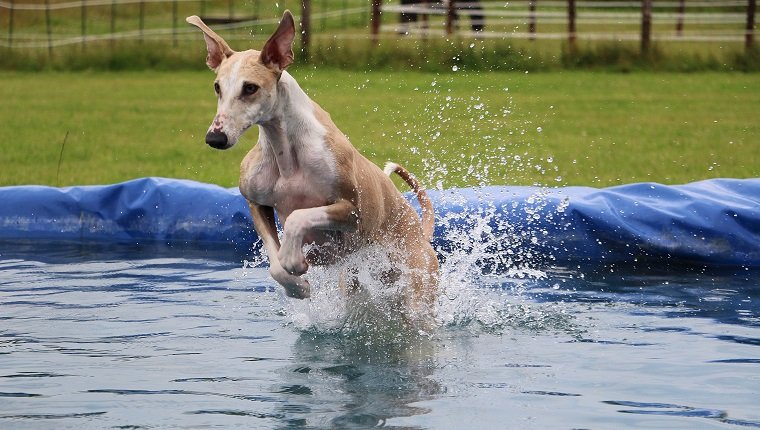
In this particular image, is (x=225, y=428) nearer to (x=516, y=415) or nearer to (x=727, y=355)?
(x=516, y=415)

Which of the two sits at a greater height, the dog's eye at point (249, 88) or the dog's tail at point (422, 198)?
the dog's eye at point (249, 88)

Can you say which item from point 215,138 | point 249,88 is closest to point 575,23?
point 249,88

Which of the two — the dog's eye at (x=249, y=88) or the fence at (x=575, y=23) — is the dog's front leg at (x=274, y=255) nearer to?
the dog's eye at (x=249, y=88)

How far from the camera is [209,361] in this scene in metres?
5.27

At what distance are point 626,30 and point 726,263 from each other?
17454 mm

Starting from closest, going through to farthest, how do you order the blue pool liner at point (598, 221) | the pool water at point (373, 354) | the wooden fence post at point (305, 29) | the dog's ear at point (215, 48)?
the pool water at point (373, 354) → the dog's ear at point (215, 48) → the blue pool liner at point (598, 221) → the wooden fence post at point (305, 29)

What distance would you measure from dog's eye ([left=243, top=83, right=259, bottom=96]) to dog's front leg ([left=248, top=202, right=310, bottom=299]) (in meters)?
0.79

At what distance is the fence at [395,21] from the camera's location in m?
20.2

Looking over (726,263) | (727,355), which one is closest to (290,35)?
(727,355)

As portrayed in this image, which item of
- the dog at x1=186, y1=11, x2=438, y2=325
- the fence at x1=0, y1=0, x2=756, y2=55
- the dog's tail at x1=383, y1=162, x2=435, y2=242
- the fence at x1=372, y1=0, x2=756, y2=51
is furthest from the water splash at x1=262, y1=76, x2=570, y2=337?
the fence at x1=0, y1=0, x2=756, y2=55

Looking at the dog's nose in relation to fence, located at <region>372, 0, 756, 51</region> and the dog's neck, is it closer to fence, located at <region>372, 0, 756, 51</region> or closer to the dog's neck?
the dog's neck

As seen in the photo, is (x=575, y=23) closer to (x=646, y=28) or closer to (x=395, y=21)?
(x=646, y=28)

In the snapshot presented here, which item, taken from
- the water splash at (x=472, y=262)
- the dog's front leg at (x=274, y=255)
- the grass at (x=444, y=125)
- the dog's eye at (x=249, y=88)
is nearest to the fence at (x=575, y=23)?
the grass at (x=444, y=125)

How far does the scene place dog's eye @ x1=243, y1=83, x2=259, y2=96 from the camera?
4.96 m
